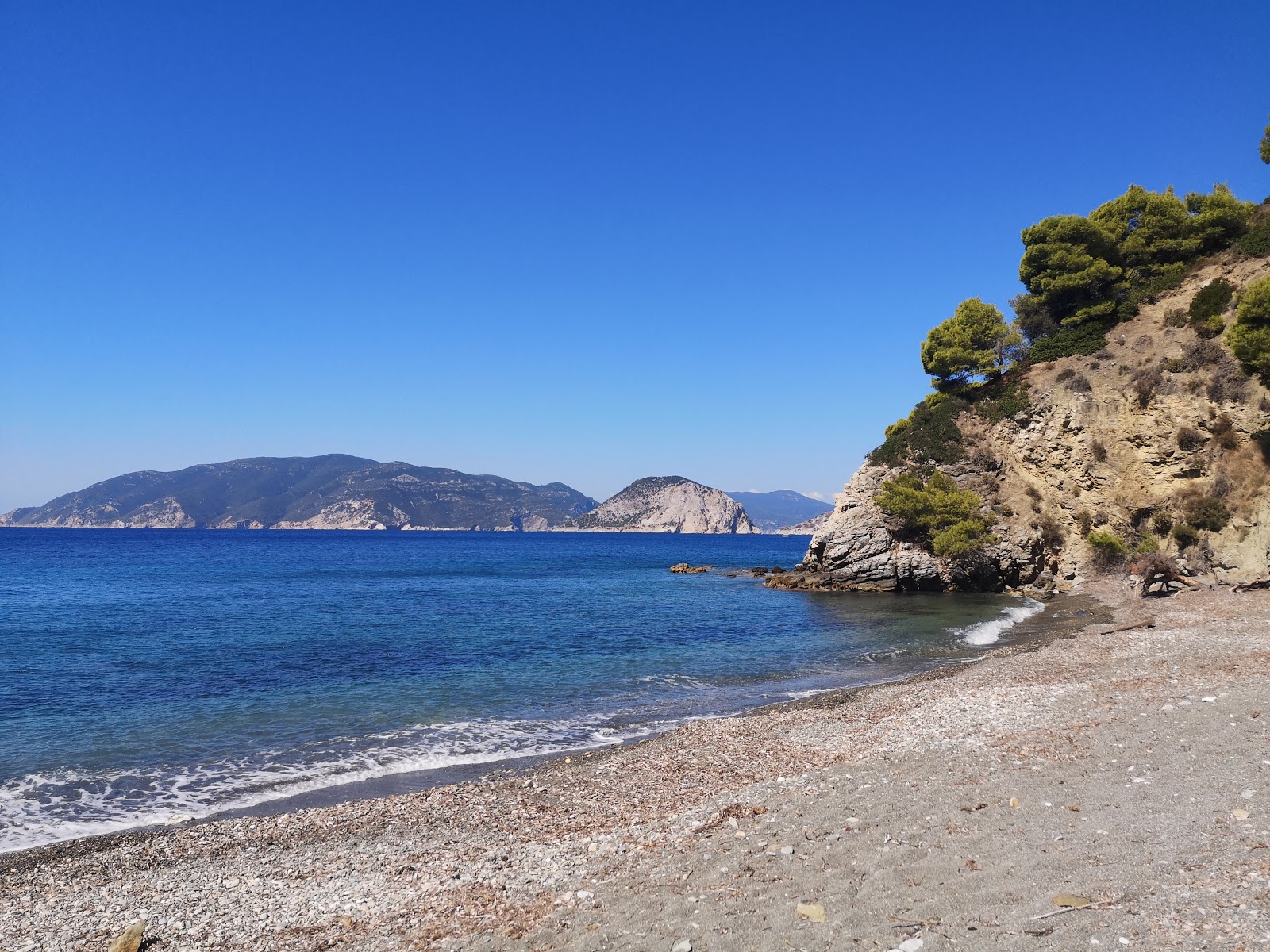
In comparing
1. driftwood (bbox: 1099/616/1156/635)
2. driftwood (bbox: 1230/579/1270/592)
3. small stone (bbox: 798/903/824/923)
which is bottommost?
driftwood (bbox: 1099/616/1156/635)

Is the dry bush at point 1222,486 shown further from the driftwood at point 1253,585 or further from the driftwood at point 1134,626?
the driftwood at point 1134,626

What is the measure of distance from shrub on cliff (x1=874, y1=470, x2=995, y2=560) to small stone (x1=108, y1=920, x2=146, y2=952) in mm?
49604

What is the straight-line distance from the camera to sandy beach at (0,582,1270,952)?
6.68 m

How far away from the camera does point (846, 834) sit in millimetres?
8977

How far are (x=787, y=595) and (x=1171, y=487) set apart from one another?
24093mm

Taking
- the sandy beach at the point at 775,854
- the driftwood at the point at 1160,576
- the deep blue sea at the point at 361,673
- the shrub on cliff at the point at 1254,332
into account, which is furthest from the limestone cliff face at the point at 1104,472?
the sandy beach at the point at 775,854

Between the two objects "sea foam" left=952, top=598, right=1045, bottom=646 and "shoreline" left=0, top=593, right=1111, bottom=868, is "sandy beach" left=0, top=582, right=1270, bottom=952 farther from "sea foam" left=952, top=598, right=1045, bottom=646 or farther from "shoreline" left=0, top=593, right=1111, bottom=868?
"sea foam" left=952, top=598, right=1045, bottom=646

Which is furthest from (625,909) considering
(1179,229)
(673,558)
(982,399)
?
(673,558)

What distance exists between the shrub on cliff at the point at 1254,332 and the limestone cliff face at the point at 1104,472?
282 cm

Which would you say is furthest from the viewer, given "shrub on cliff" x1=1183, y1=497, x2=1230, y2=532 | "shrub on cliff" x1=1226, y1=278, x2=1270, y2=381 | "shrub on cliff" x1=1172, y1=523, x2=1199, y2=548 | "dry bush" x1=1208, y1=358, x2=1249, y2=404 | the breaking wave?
"shrub on cliff" x1=1172, y1=523, x2=1199, y2=548

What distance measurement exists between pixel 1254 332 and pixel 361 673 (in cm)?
4354

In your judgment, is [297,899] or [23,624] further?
[23,624]

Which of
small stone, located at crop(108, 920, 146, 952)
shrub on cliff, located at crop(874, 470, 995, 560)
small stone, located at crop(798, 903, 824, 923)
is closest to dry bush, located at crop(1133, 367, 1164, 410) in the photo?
shrub on cliff, located at crop(874, 470, 995, 560)

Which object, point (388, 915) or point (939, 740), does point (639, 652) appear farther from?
point (388, 915)
